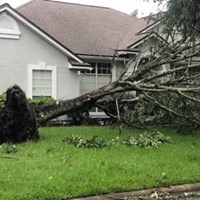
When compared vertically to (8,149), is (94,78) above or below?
above

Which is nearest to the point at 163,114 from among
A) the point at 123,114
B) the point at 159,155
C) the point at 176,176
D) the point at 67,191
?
the point at 123,114

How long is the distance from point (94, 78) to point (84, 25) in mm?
3433

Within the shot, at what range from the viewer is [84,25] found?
2322 centimetres

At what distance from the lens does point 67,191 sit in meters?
7.35

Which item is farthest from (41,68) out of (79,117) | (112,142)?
(112,142)

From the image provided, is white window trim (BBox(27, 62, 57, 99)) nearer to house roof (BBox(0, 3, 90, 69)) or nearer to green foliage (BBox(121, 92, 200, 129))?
house roof (BBox(0, 3, 90, 69))

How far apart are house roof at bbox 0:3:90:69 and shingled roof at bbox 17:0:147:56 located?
39.9 inches

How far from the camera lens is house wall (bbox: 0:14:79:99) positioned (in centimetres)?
1838

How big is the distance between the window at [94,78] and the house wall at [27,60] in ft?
3.74

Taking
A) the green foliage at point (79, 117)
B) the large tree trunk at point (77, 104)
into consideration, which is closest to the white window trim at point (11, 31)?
the green foliage at point (79, 117)

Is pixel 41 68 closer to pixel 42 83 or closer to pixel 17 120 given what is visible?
pixel 42 83

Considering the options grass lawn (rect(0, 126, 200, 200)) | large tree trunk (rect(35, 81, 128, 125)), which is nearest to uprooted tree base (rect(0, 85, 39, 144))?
grass lawn (rect(0, 126, 200, 200))

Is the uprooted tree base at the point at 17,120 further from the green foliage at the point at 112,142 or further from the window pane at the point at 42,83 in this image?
the window pane at the point at 42,83

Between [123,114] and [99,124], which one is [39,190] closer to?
[123,114]
